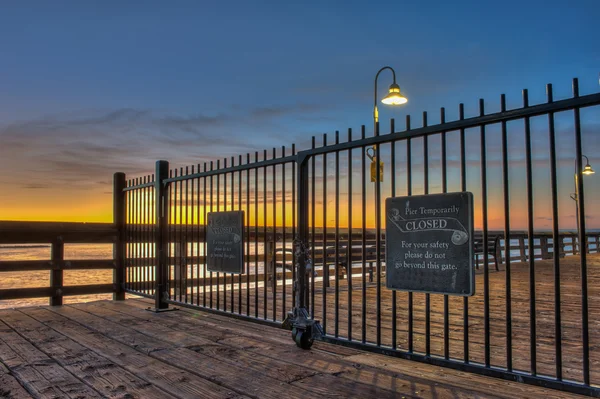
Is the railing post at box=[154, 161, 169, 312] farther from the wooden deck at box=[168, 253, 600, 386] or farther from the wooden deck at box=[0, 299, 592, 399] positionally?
the wooden deck at box=[168, 253, 600, 386]

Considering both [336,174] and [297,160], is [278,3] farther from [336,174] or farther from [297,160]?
[336,174]

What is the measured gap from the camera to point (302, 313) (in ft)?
14.9

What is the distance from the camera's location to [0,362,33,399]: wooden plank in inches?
121

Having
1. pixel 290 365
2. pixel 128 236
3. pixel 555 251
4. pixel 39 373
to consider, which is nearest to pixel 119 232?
pixel 128 236

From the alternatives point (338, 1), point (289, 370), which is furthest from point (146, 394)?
point (338, 1)

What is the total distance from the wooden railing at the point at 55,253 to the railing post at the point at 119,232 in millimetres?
38

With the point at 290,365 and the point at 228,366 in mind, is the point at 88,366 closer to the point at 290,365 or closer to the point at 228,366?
the point at 228,366

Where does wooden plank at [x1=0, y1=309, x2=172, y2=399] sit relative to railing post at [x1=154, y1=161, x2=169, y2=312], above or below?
below

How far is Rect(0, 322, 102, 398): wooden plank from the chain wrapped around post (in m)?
1.93

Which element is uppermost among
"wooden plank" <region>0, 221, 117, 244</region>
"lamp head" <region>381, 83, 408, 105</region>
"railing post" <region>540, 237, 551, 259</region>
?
"lamp head" <region>381, 83, 408, 105</region>

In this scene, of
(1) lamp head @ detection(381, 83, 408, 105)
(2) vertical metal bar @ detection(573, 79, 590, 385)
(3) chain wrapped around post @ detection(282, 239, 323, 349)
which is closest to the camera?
(2) vertical metal bar @ detection(573, 79, 590, 385)

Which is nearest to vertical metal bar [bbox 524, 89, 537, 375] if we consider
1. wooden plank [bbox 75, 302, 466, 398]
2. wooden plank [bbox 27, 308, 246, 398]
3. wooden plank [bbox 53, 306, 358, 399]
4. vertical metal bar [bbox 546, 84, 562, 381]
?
vertical metal bar [bbox 546, 84, 562, 381]

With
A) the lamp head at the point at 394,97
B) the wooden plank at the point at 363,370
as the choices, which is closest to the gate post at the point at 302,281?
the wooden plank at the point at 363,370

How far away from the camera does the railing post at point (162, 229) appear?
696cm
